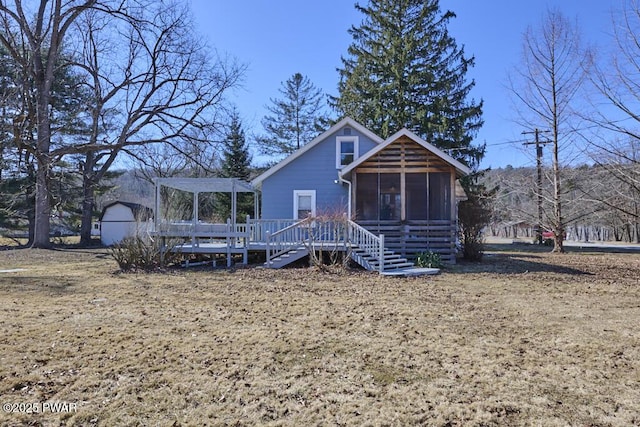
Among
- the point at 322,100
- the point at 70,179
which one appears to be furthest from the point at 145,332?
the point at 322,100

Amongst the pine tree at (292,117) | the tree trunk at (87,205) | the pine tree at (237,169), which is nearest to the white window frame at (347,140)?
the pine tree at (237,169)

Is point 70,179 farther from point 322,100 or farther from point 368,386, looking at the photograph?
point 368,386

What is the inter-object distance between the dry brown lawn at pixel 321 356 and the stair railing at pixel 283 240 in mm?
4174

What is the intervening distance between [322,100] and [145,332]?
33.6m

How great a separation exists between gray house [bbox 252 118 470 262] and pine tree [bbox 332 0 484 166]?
1018 cm

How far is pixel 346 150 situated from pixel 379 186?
3144 millimetres

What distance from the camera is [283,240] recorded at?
45.3 feet

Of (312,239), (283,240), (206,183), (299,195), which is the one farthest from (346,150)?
(206,183)

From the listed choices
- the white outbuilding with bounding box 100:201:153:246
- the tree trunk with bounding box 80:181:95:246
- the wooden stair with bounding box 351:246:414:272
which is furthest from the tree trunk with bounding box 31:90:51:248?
the wooden stair with bounding box 351:246:414:272

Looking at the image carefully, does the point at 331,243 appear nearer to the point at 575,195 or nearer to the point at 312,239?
the point at 312,239

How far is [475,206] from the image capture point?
15180 mm

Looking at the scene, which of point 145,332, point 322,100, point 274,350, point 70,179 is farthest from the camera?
point 322,100

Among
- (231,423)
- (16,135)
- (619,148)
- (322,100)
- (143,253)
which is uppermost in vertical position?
(322,100)

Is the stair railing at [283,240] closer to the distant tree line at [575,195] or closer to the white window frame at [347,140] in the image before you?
the white window frame at [347,140]
